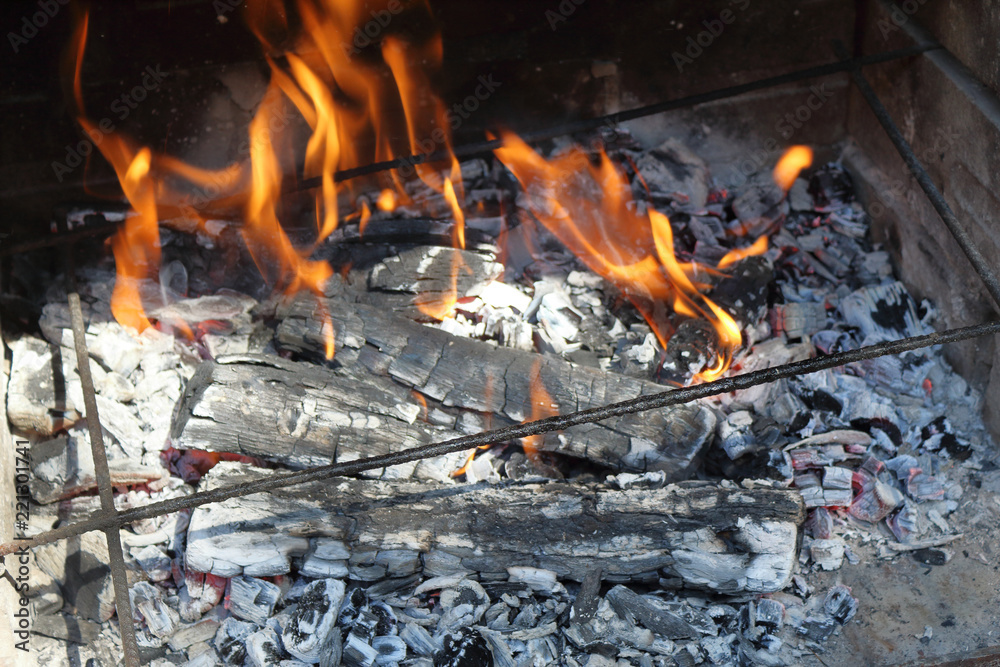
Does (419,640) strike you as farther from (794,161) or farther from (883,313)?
(794,161)

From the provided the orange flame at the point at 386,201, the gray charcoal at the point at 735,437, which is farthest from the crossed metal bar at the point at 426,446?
the orange flame at the point at 386,201

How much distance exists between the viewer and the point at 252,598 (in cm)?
306

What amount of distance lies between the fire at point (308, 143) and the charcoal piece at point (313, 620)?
5.00 ft

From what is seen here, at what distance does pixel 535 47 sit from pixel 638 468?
2529mm

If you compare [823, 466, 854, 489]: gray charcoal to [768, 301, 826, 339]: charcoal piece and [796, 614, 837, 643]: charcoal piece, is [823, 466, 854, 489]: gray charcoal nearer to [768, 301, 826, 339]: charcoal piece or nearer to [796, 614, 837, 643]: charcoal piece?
[796, 614, 837, 643]: charcoal piece

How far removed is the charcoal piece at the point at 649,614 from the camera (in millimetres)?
2904

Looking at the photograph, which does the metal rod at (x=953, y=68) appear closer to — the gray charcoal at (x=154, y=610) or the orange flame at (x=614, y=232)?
the orange flame at (x=614, y=232)

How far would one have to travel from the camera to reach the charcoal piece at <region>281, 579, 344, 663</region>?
9.49ft

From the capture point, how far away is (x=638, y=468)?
A: 336 centimetres

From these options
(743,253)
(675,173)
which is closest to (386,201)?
(675,173)

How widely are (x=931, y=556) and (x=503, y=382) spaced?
6.14 feet

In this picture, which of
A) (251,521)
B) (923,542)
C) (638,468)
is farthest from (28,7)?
(923,542)

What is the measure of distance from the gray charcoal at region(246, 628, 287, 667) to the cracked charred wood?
113cm

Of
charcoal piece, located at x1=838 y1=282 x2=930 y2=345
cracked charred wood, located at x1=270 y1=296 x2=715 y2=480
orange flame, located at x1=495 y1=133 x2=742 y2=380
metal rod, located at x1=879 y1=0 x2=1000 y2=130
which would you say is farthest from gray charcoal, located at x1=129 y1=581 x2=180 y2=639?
metal rod, located at x1=879 y1=0 x2=1000 y2=130
